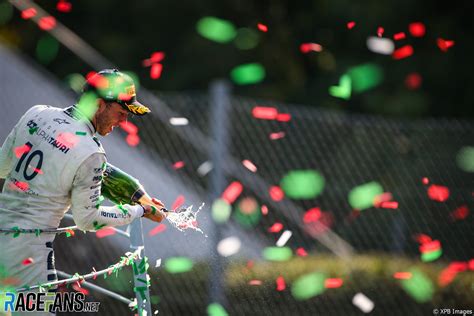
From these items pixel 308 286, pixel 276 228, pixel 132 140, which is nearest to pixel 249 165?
pixel 276 228

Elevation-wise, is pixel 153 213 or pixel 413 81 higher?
pixel 153 213

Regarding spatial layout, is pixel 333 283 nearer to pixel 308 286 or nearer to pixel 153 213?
pixel 308 286

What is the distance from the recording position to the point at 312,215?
27.1ft

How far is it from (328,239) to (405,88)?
8519 mm

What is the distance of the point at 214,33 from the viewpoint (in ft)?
59.4

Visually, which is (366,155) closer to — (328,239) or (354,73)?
(328,239)

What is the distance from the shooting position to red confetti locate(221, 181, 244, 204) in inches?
286

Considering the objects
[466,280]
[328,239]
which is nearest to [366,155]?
[328,239]

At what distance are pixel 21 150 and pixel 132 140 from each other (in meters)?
3.58

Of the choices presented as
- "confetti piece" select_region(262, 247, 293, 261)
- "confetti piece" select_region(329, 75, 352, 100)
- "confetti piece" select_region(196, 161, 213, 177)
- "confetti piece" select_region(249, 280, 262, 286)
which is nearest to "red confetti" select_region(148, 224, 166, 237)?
"confetti piece" select_region(196, 161, 213, 177)

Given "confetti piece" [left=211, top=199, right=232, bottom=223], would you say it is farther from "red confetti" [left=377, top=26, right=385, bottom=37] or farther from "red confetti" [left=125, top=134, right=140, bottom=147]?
"red confetti" [left=377, top=26, right=385, bottom=37]

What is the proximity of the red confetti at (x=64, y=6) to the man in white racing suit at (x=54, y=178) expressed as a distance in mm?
13488

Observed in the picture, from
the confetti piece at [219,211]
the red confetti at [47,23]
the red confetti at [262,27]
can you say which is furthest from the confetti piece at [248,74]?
the confetti piece at [219,211]

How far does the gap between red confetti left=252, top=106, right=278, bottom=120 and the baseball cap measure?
3.04 m
